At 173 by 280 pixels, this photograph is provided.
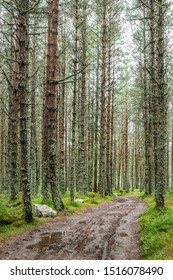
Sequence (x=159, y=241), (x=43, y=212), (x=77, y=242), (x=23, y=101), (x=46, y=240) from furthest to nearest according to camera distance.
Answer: (x=43, y=212) < (x=23, y=101) < (x=46, y=240) < (x=77, y=242) < (x=159, y=241)

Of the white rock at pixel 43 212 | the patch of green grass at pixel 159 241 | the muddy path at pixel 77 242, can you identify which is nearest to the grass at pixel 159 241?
the patch of green grass at pixel 159 241

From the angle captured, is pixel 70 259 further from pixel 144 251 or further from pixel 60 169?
pixel 60 169

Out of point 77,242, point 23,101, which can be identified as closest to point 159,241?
point 77,242

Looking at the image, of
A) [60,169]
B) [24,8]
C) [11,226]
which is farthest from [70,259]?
[60,169]

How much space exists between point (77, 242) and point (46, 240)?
85cm

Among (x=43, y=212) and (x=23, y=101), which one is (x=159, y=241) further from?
(x=23, y=101)

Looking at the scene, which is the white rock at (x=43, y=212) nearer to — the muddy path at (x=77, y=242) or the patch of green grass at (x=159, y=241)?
the muddy path at (x=77, y=242)

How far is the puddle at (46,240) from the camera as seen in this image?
657 centimetres

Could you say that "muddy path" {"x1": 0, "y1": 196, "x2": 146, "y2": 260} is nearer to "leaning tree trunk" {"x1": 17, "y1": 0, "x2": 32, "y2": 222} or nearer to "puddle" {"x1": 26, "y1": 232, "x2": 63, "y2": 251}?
"puddle" {"x1": 26, "y1": 232, "x2": 63, "y2": 251}

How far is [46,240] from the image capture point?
23.6 feet

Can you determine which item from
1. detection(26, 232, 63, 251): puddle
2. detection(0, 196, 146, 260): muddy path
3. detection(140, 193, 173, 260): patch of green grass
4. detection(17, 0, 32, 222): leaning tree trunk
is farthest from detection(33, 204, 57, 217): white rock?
detection(140, 193, 173, 260): patch of green grass
